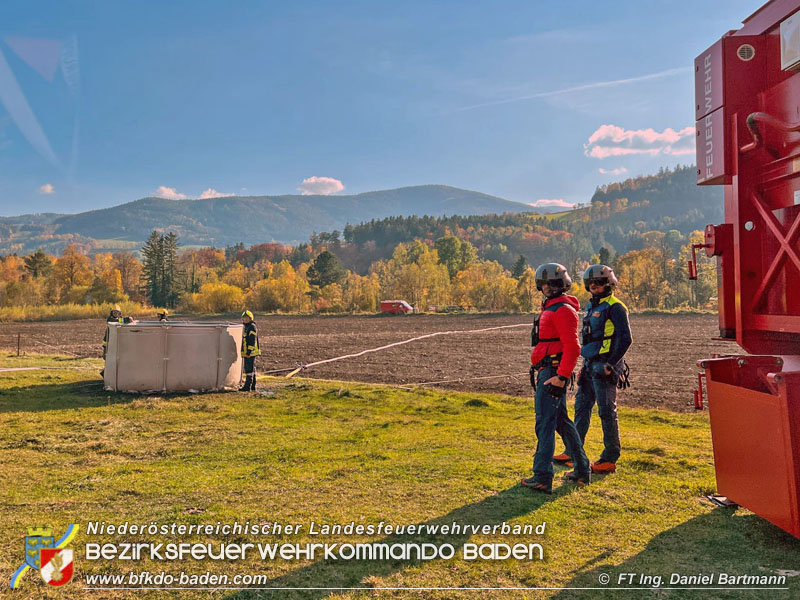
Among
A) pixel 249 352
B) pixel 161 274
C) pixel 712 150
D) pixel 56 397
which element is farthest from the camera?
pixel 161 274

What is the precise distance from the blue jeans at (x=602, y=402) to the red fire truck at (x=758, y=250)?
1.40 meters

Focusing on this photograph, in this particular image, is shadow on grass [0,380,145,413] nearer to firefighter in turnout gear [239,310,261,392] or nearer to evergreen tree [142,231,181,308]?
firefighter in turnout gear [239,310,261,392]

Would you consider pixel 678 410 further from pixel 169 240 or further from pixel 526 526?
pixel 169 240

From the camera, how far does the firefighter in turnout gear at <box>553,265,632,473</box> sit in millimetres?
6141

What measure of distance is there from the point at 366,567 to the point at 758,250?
4071 millimetres

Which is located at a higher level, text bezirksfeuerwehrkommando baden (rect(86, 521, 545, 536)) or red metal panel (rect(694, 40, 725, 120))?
red metal panel (rect(694, 40, 725, 120))

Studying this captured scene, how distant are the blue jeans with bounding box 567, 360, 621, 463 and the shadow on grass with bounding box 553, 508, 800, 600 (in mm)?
1575

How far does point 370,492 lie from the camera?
5.45m

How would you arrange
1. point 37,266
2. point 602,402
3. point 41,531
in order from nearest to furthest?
point 41,531, point 602,402, point 37,266

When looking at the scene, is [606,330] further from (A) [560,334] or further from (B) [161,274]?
(B) [161,274]

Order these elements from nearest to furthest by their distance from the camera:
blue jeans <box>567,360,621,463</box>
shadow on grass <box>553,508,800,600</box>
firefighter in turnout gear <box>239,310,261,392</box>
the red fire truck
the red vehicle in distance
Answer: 1. shadow on grass <box>553,508,800,600</box>
2. the red fire truck
3. blue jeans <box>567,360,621,463</box>
4. firefighter in turnout gear <box>239,310,261,392</box>
5. the red vehicle in distance

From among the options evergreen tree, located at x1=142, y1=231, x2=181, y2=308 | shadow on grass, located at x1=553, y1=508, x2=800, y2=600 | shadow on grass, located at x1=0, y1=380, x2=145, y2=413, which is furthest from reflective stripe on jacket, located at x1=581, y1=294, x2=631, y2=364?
evergreen tree, located at x1=142, y1=231, x2=181, y2=308

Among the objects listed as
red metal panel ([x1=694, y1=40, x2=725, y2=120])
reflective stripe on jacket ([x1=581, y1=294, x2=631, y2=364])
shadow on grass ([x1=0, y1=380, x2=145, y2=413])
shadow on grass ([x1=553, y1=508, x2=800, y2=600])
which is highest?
red metal panel ([x1=694, y1=40, x2=725, y2=120])

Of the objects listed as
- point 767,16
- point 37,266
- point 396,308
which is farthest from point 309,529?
point 37,266
